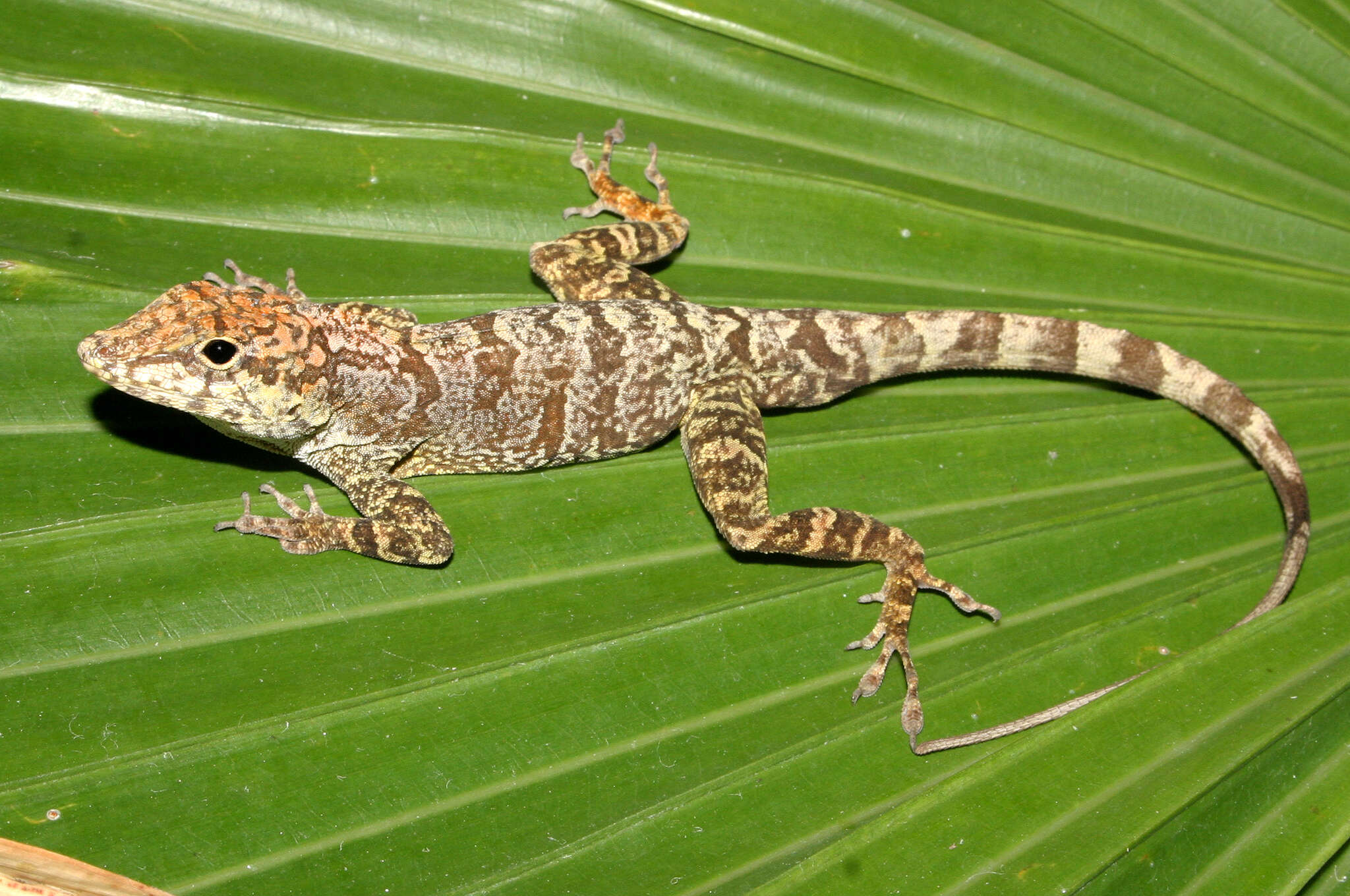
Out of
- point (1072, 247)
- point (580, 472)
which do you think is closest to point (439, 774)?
point (580, 472)

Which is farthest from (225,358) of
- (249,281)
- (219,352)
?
(249,281)

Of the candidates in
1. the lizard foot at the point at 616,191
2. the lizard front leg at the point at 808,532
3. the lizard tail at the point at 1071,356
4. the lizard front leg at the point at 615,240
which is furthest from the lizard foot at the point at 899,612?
the lizard foot at the point at 616,191

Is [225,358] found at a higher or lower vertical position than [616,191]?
lower

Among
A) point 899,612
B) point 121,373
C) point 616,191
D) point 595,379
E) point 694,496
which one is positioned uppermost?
point 616,191

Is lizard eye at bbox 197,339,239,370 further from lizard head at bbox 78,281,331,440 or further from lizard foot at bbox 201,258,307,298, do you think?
lizard foot at bbox 201,258,307,298

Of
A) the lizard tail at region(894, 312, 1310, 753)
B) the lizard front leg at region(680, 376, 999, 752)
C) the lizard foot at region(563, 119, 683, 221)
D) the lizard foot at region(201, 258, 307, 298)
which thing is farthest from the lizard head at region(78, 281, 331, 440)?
the lizard tail at region(894, 312, 1310, 753)

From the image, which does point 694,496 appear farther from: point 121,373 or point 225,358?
point 121,373
